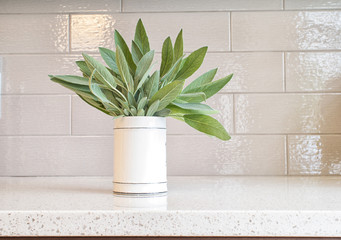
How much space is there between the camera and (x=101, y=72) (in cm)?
63

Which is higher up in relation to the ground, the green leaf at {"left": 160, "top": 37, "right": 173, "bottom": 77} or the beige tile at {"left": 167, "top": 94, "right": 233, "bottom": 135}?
the green leaf at {"left": 160, "top": 37, "right": 173, "bottom": 77}

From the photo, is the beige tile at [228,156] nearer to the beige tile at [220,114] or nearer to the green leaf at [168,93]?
the beige tile at [220,114]

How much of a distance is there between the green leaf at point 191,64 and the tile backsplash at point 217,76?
16.2 inches

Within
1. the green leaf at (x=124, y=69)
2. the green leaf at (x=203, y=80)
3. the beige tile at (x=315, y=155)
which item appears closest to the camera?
the green leaf at (x=124, y=69)

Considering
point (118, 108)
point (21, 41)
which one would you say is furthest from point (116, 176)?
point (21, 41)

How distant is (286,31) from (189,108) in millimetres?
611

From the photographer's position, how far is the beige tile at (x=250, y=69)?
3.69 feet

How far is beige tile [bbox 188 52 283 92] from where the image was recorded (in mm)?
1124

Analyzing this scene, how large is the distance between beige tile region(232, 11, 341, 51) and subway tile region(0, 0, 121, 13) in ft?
1.29

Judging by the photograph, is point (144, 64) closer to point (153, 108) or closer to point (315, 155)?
point (153, 108)

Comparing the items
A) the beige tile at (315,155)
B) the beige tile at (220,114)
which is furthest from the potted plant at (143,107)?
the beige tile at (315,155)

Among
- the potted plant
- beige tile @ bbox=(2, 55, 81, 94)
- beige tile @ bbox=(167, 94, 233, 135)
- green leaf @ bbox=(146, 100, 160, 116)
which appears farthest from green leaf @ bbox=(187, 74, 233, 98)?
beige tile @ bbox=(2, 55, 81, 94)

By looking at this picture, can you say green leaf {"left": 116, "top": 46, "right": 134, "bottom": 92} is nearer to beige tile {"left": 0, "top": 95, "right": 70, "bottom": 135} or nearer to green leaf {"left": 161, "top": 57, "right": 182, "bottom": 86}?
green leaf {"left": 161, "top": 57, "right": 182, "bottom": 86}

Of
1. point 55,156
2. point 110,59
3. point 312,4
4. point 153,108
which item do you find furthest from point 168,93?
point 312,4
